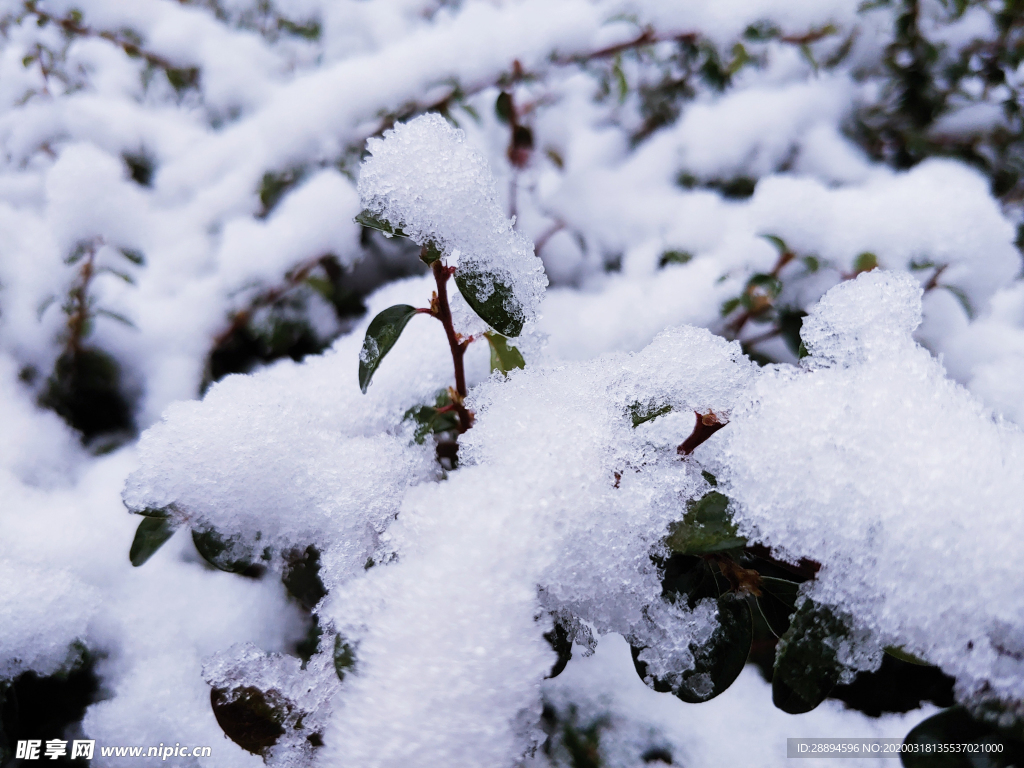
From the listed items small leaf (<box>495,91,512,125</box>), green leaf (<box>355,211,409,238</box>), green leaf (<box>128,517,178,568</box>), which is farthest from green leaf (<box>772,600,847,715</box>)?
small leaf (<box>495,91,512,125</box>)

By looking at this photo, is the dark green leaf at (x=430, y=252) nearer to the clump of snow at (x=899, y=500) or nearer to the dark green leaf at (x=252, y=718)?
the clump of snow at (x=899, y=500)

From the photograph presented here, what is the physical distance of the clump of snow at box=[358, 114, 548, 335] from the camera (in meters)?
Answer: 0.45

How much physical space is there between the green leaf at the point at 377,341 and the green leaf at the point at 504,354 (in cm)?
9

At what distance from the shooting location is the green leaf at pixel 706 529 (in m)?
0.37

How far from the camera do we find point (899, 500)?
0.36 meters

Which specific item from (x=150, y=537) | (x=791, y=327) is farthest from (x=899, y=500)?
(x=150, y=537)

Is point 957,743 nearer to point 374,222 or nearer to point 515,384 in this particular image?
point 515,384

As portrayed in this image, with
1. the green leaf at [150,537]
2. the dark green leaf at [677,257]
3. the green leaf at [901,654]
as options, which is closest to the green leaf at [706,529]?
the green leaf at [901,654]

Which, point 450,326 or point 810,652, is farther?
point 450,326

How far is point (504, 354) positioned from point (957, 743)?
44 centimetres

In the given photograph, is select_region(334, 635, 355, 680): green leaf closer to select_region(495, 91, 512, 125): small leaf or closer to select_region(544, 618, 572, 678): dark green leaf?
select_region(544, 618, 572, 678): dark green leaf

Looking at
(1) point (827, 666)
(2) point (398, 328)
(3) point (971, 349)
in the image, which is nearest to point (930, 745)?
(1) point (827, 666)

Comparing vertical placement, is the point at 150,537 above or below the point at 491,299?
below

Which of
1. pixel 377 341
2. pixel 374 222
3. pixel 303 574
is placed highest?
pixel 374 222
